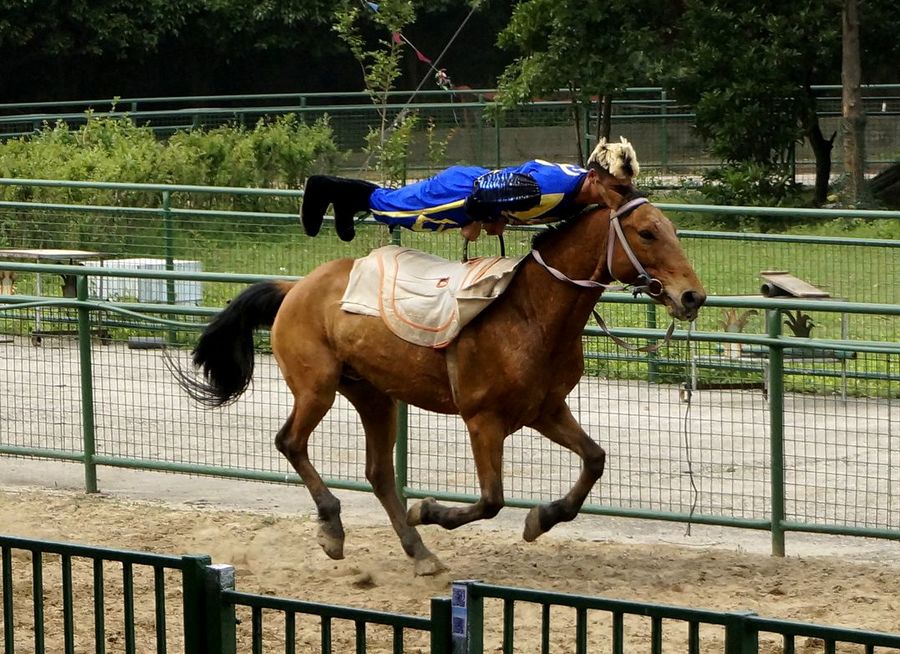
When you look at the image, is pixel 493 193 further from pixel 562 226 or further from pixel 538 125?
pixel 538 125

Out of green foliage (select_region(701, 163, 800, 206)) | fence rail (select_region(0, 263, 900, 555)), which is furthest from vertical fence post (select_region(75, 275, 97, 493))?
green foliage (select_region(701, 163, 800, 206))

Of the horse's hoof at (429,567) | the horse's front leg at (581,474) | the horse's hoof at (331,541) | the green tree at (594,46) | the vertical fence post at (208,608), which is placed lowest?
the horse's hoof at (429,567)

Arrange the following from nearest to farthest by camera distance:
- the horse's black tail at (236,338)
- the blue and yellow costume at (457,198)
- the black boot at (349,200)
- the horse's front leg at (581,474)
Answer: the blue and yellow costume at (457,198) → the horse's front leg at (581,474) → the black boot at (349,200) → the horse's black tail at (236,338)

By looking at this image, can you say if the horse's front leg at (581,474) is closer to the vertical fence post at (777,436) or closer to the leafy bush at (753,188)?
the vertical fence post at (777,436)

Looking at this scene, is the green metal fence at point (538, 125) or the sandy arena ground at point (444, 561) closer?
the sandy arena ground at point (444, 561)

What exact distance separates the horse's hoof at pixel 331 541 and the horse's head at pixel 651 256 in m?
2.05

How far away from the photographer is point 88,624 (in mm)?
7922

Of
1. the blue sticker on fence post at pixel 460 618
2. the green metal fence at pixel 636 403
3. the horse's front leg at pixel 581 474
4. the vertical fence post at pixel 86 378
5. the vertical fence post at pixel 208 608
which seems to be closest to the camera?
the blue sticker on fence post at pixel 460 618

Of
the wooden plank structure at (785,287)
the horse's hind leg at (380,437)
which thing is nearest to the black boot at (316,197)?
the horse's hind leg at (380,437)

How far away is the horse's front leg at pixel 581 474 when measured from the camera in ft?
27.0

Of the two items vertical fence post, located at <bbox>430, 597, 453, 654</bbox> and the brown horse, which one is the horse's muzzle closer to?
the brown horse

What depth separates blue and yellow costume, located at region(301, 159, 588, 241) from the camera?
7.86 m

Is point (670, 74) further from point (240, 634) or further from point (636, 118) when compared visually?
point (240, 634)

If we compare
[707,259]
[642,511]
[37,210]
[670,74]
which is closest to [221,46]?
[670,74]
